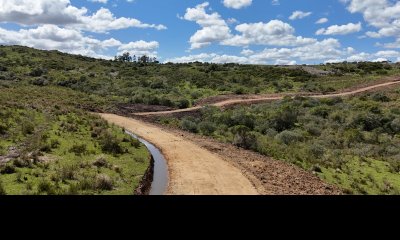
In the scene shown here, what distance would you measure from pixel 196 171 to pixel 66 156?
6.51m

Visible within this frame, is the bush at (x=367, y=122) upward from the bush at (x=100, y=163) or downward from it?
downward

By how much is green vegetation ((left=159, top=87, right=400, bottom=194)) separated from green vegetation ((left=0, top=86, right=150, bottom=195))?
27.0 feet

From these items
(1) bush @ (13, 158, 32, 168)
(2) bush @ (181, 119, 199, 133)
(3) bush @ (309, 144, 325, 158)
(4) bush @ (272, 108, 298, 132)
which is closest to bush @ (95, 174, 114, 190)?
(1) bush @ (13, 158, 32, 168)

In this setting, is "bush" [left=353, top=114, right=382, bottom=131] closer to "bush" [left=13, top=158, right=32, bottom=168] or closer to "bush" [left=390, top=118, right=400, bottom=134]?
"bush" [left=390, top=118, right=400, bottom=134]

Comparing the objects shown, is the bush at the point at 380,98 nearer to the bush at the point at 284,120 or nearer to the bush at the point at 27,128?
the bush at the point at 284,120

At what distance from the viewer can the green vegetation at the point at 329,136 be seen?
23391 mm

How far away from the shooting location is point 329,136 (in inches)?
1387

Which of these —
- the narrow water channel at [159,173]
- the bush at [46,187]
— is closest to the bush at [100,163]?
the narrow water channel at [159,173]

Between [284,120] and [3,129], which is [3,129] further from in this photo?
[284,120]

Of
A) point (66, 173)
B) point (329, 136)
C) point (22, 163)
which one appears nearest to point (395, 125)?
point (329, 136)

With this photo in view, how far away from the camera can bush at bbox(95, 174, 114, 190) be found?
16312 millimetres
